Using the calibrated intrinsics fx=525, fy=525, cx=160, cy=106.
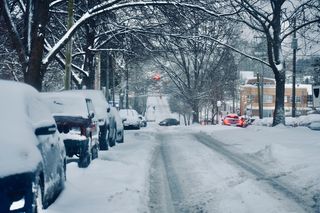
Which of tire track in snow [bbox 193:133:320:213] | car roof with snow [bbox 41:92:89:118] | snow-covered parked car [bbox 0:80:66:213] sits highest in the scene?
car roof with snow [bbox 41:92:89:118]

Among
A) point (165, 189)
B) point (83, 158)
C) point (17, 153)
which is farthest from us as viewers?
point (83, 158)

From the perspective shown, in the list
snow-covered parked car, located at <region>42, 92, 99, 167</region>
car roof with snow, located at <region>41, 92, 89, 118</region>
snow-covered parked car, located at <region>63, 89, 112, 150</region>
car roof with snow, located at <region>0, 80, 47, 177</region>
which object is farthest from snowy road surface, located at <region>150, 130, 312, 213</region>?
snow-covered parked car, located at <region>63, 89, 112, 150</region>

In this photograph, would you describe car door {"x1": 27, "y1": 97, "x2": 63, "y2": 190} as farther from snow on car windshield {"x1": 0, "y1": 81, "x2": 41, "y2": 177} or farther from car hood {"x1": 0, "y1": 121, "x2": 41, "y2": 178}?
car hood {"x1": 0, "y1": 121, "x2": 41, "y2": 178}

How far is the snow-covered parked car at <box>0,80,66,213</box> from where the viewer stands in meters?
5.63

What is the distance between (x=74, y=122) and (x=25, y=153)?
7238mm

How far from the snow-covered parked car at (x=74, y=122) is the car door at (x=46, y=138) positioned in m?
4.22

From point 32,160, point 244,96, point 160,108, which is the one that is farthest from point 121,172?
point 160,108

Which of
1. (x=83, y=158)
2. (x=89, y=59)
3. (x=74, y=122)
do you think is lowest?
(x=83, y=158)

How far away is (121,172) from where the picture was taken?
1231 cm

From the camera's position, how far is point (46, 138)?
7660 mm

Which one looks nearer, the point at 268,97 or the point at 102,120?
the point at 102,120

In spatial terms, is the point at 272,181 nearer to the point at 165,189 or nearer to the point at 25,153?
the point at 165,189

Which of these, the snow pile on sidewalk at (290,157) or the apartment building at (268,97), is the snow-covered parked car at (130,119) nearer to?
the snow pile on sidewalk at (290,157)

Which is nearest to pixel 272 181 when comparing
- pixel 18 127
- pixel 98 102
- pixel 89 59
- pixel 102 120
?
pixel 18 127
